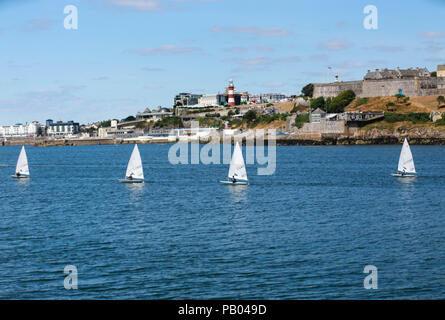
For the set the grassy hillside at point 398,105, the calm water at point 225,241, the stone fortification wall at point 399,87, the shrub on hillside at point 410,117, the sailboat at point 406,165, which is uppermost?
the stone fortification wall at point 399,87

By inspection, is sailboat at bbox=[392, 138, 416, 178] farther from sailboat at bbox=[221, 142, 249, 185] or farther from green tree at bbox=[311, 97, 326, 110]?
green tree at bbox=[311, 97, 326, 110]

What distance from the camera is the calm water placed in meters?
20.5

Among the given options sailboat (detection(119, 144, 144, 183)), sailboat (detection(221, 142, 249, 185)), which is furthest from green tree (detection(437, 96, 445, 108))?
sailboat (detection(119, 144, 144, 183))

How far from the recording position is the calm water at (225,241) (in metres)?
20.5

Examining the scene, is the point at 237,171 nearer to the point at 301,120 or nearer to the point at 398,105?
the point at 398,105

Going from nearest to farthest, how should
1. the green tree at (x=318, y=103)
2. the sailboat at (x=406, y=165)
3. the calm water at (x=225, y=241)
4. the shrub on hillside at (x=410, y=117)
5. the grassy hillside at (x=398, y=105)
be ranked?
1. the calm water at (x=225, y=241)
2. the sailboat at (x=406, y=165)
3. the shrub on hillside at (x=410, y=117)
4. the grassy hillside at (x=398, y=105)
5. the green tree at (x=318, y=103)

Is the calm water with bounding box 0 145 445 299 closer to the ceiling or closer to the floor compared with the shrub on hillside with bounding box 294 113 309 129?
closer to the floor

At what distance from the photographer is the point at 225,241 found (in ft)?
A: 92.9

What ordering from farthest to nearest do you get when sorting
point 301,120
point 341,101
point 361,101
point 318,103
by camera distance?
1. point 318,103
2. point 301,120
3. point 341,101
4. point 361,101

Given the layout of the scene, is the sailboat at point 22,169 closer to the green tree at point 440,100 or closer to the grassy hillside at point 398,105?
the grassy hillside at point 398,105

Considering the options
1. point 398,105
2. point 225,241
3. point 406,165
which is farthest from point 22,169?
point 398,105

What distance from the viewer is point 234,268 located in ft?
74.7

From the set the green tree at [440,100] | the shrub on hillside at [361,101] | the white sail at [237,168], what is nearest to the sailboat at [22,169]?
the white sail at [237,168]
